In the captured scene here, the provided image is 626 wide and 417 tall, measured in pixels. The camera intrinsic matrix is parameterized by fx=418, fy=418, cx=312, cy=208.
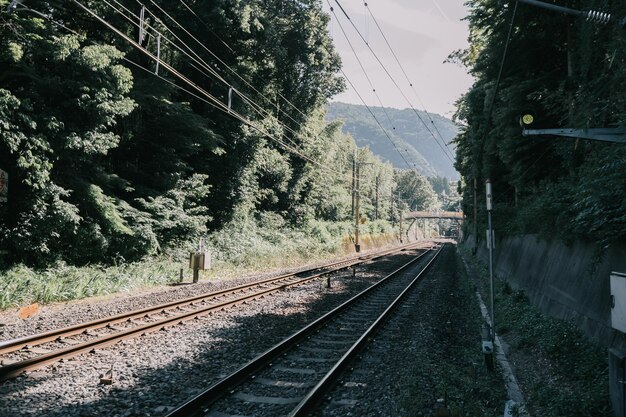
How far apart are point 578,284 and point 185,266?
53.2ft

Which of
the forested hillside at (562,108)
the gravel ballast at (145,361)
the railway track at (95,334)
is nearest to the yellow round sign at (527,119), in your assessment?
the forested hillside at (562,108)

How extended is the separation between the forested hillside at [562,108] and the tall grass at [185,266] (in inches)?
533

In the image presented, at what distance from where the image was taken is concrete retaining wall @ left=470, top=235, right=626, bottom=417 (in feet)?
22.7

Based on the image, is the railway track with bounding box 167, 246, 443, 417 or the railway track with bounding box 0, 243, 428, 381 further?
the railway track with bounding box 0, 243, 428, 381

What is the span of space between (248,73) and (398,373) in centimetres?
2345

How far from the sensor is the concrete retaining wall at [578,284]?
273 inches

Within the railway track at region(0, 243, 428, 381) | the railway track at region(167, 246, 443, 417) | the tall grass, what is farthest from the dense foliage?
the railway track at region(167, 246, 443, 417)

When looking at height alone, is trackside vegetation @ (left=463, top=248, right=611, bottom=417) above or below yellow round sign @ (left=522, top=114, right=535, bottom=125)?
below

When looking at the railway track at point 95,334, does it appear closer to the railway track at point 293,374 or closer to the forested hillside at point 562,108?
the railway track at point 293,374

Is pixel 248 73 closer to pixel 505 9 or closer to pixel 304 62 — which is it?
pixel 304 62

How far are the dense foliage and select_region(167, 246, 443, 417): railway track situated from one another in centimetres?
837

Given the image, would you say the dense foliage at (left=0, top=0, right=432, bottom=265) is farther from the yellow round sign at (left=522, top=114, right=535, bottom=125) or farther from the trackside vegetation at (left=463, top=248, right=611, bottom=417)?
the trackside vegetation at (left=463, top=248, right=611, bottom=417)

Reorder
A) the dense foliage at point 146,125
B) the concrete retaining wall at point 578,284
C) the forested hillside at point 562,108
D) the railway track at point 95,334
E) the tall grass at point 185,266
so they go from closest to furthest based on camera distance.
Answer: the railway track at point 95,334 < the concrete retaining wall at point 578,284 < the forested hillside at point 562,108 < the tall grass at point 185,266 < the dense foliage at point 146,125

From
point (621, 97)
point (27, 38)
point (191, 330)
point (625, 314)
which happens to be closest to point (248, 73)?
point (27, 38)
